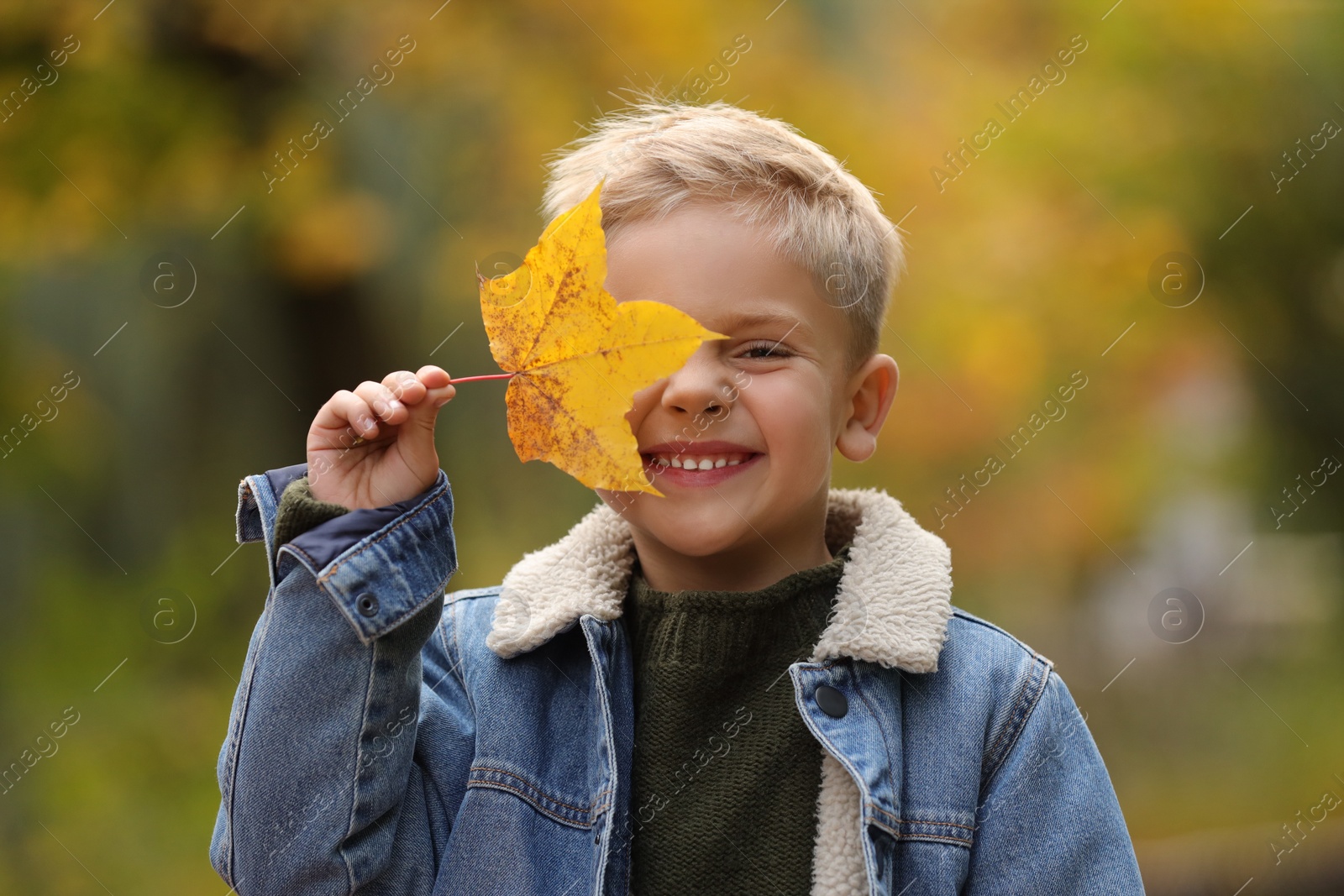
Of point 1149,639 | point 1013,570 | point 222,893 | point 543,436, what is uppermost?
point 543,436

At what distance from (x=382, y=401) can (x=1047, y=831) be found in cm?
103

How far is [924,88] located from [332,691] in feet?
18.1

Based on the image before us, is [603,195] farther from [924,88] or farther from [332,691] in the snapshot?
[924,88]

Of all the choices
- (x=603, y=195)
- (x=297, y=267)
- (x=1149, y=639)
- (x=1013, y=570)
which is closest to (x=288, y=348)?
(x=297, y=267)

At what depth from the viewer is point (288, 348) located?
4.70 meters

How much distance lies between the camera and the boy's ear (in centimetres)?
177

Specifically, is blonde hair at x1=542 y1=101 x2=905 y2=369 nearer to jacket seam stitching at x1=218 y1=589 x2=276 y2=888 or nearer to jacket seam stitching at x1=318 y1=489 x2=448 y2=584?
jacket seam stitching at x1=318 y1=489 x2=448 y2=584

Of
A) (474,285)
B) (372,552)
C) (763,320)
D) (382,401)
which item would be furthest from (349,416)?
(474,285)

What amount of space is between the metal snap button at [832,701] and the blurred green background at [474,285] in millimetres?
3183

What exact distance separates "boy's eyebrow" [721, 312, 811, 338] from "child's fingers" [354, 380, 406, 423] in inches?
17.3

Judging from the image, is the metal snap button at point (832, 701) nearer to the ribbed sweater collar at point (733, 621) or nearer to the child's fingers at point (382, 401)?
the ribbed sweater collar at point (733, 621)

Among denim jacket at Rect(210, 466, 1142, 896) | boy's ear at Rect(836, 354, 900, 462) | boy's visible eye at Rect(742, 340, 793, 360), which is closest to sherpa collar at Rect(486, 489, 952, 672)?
denim jacket at Rect(210, 466, 1142, 896)

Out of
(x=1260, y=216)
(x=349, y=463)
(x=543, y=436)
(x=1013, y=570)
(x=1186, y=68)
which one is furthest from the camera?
(x=1013, y=570)

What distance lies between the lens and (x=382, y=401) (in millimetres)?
1376
